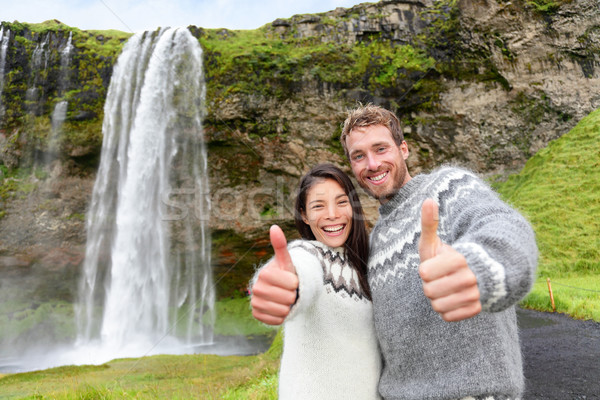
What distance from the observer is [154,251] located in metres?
19.4

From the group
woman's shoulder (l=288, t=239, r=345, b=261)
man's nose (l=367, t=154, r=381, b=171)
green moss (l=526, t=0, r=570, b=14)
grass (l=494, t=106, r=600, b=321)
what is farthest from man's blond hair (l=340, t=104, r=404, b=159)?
green moss (l=526, t=0, r=570, b=14)

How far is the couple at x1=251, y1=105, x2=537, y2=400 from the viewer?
1469mm

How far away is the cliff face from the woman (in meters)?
17.1

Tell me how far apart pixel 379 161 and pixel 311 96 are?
17170mm

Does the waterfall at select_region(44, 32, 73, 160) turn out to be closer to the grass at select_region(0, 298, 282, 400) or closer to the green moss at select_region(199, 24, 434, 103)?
the green moss at select_region(199, 24, 434, 103)

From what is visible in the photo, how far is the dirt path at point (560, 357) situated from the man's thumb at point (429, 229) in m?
4.98

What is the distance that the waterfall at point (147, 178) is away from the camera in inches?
733

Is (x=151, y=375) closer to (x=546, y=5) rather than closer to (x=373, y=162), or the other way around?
(x=373, y=162)

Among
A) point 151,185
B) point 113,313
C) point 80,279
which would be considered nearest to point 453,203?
point 151,185

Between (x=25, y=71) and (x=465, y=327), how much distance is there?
82.5ft

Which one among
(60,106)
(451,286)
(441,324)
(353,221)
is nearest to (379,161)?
(353,221)

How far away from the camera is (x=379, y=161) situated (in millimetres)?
2270

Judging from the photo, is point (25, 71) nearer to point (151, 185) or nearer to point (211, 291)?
point (151, 185)

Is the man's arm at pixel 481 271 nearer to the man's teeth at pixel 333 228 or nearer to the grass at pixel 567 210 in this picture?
the man's teeth at pixel 333 228
